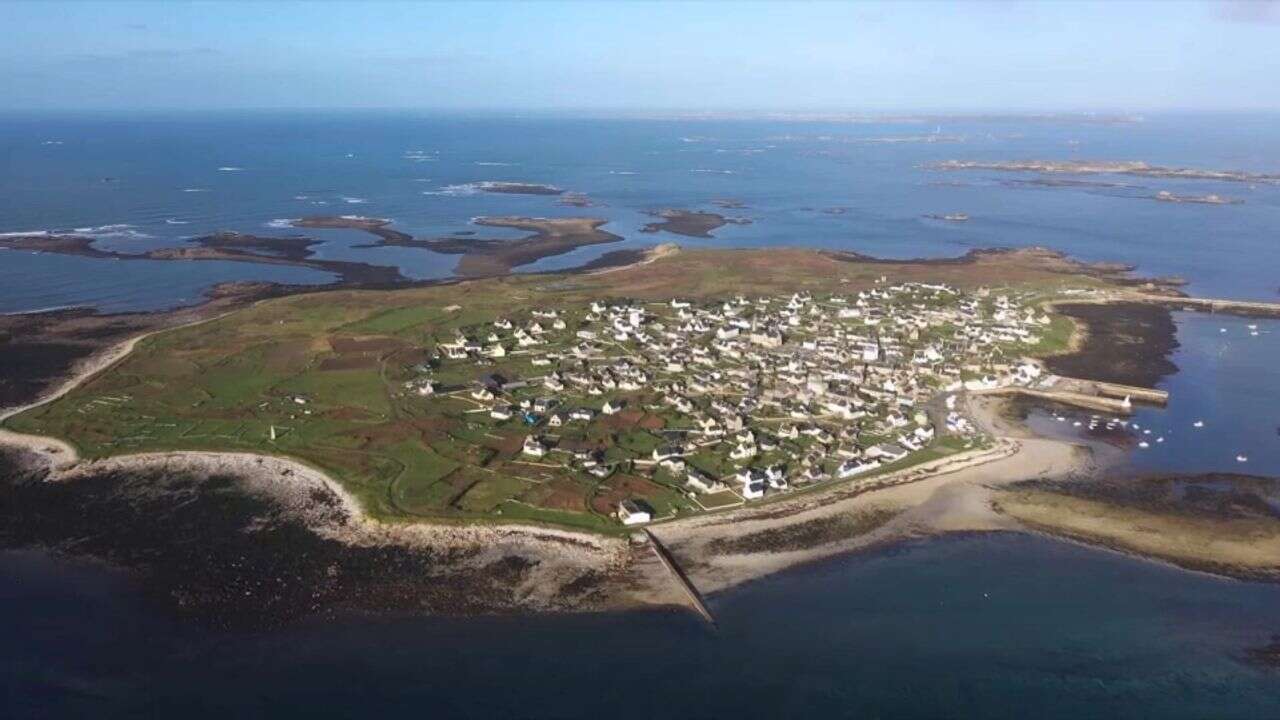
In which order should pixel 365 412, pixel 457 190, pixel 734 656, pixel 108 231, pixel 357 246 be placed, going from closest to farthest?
pixel 734 656, pixel 365 412, pixel 357 246, pixel 108 231, pixel 457 190

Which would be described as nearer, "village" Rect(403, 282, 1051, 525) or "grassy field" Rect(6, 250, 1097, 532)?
"grassy field" Rect(6, 250, 1097, 532)

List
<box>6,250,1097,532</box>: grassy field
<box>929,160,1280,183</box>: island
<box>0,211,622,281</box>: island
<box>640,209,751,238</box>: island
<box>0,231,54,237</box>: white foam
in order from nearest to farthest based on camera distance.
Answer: <box>6,250,1097,532</box>: grassy field
<box>0,211,622,281</box>: island
<box>0,231,54,237</box>: white foam
<box>640,209,751,238</box>: island
<box>929,160,1280,183</box>: island

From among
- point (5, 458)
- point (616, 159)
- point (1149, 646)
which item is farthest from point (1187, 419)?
point (616, 159)

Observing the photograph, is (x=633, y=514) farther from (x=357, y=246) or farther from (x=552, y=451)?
(x=357, y=246)

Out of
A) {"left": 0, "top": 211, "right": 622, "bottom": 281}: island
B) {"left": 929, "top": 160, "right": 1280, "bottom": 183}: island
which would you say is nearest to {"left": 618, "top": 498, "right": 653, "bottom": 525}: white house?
{"left": 0, "top": 211, "right": 622, "bottom": 281}: island

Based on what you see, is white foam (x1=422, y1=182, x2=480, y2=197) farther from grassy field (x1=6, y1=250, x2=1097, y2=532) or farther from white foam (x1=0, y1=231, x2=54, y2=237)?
grassy field (x1=6, y1=250, x2=1097, y2=532)

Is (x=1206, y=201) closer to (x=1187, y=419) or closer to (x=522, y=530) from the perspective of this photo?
(x=1187, y=419)

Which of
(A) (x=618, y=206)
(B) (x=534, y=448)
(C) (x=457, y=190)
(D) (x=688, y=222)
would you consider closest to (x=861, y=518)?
(B) (x=534, y=448)
